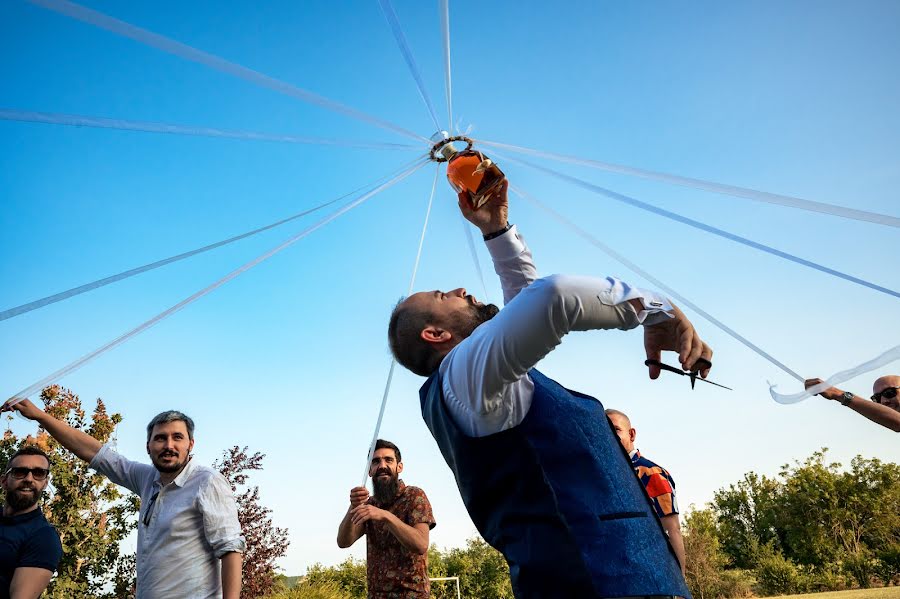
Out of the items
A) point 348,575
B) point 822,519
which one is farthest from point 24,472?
point 822,519

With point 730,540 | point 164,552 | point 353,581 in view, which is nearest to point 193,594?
point 164,552

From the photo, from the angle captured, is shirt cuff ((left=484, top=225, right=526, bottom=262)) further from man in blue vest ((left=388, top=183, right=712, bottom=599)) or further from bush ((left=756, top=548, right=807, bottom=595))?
bush ((left=756, top=548, right=807, bottom=595))

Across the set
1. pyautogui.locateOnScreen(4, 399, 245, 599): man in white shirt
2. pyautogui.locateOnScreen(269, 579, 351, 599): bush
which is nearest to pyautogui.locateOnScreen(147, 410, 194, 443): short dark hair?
pyautogui.locateOnScreen(4, 399, 245, 599): man in white shirt

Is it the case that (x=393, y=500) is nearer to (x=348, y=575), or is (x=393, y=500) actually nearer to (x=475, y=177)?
(x=475, y=177)

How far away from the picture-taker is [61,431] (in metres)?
4.64

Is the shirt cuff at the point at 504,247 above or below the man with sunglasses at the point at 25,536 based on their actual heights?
above

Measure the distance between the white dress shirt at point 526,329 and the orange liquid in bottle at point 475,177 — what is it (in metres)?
0.83

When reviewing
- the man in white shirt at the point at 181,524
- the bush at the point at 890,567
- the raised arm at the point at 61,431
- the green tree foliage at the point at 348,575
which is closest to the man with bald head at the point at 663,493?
the man in white shirt at the point at 181,524

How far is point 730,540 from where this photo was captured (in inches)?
1767

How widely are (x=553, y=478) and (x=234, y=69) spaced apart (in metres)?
2.69

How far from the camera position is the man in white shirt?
410cm

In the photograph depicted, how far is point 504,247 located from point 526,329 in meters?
1.33

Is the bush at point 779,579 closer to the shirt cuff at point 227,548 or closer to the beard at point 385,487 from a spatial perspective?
the beard at point 385,487

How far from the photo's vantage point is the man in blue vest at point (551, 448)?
160cm
